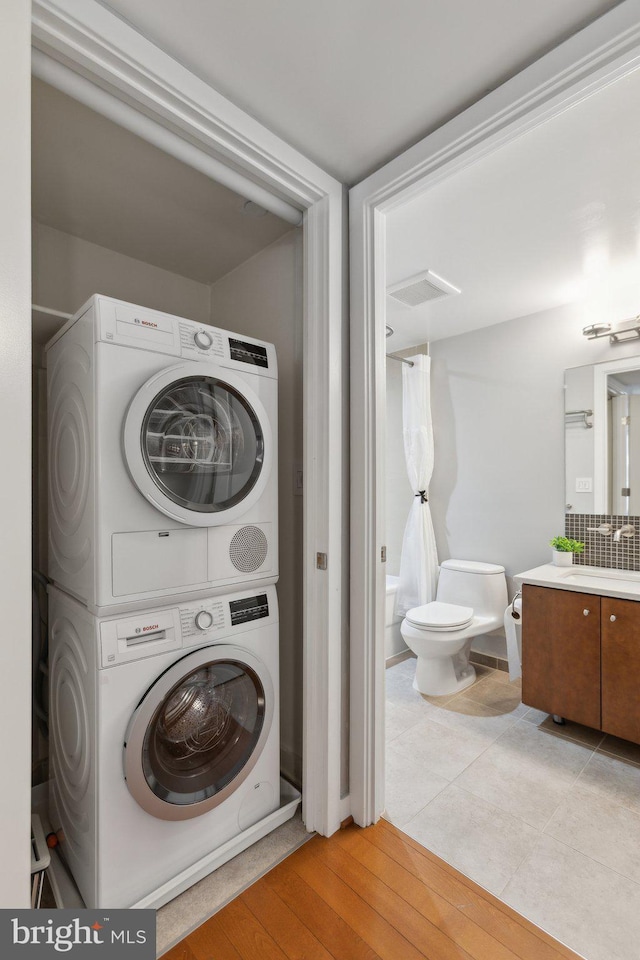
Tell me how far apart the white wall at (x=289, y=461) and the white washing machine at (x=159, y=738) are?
0.86ft

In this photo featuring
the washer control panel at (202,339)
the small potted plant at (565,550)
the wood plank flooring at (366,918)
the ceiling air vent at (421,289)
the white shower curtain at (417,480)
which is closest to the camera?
the wood plank flooring at (366,918)

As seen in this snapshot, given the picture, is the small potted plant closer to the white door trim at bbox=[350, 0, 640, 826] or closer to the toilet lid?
the toilet lid

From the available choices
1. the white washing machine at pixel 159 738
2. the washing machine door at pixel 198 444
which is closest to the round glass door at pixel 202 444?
the washing machine door at pixel 198 444

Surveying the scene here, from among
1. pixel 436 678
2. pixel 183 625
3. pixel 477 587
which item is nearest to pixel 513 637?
pixel 477 587

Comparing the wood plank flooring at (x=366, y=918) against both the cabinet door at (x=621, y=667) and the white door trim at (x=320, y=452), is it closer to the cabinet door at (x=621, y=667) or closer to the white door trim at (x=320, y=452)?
the white door trim at (x=320, y=452)

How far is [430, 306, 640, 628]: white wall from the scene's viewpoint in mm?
2879

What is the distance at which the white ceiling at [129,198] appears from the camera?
1.51 m

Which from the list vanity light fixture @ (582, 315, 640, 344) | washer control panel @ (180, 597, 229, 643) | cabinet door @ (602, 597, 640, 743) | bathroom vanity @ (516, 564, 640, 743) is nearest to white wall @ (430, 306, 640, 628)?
vanity light fixture @ (582, 315, 640, 344)

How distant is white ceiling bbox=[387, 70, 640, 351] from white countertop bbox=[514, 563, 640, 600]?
56.4 inches

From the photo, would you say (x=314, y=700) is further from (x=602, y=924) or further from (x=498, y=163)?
(x=498, y=163)

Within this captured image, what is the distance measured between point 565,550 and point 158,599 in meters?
2.33

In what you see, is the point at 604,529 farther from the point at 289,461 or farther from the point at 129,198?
the point at 129,198

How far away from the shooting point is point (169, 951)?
1233 mm

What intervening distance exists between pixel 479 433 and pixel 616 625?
4.97 feet
